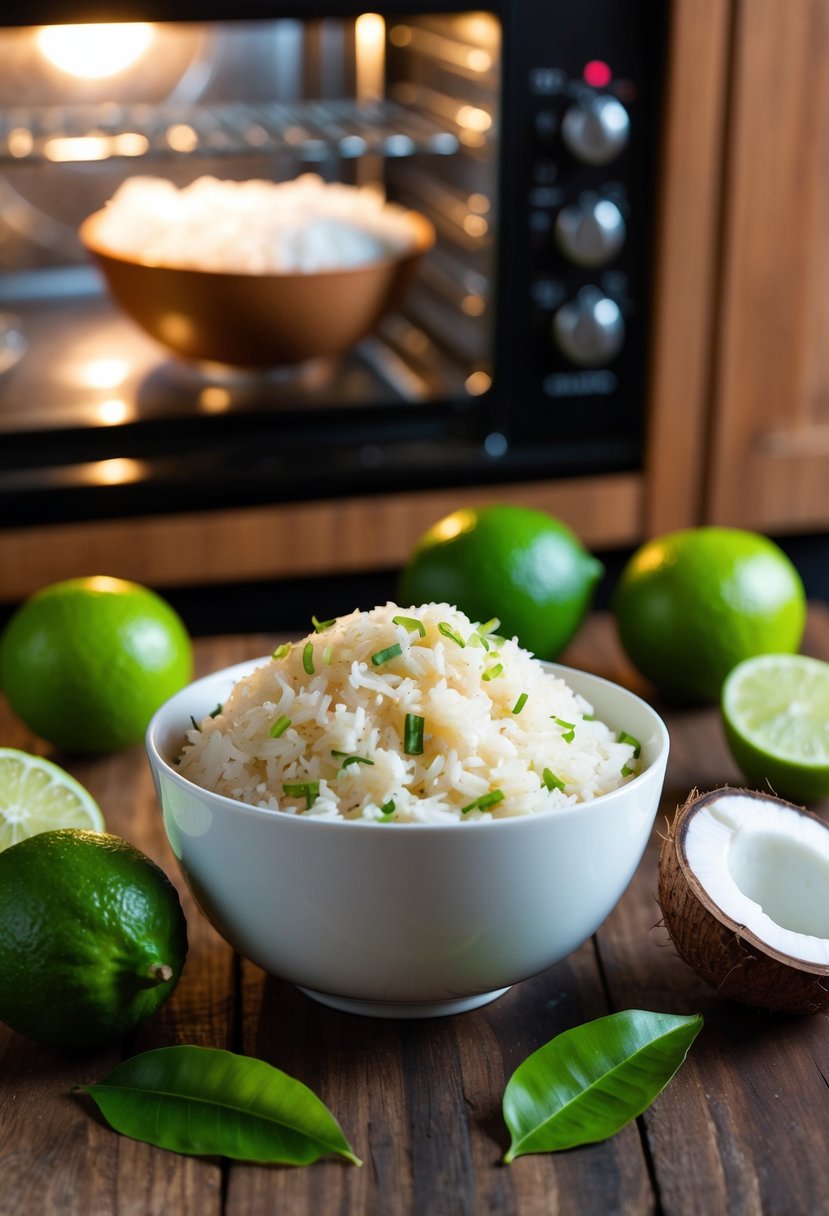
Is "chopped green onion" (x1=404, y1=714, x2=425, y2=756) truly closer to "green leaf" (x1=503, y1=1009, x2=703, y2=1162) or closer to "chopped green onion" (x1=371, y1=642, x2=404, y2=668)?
"chopped green onion" (x1=371, y1=642, x2=404, y2=668)

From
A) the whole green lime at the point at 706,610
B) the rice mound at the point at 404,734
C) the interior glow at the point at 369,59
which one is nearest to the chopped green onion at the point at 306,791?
the rice mound at the point at 404,734

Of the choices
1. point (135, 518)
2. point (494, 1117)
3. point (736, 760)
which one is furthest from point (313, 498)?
point (494, 1117)

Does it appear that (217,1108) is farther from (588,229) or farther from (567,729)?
(588,229)

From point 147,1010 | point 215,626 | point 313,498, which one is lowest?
point 215,626

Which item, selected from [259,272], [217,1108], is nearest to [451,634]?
[217,1108]

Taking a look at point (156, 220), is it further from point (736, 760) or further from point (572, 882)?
point (572, 882)

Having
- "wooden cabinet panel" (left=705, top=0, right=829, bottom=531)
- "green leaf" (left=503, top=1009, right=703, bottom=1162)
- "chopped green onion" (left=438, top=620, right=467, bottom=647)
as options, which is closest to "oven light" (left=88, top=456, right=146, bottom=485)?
"wooden cabinet panel" (left=705, top=0, right=829, bottom=531)

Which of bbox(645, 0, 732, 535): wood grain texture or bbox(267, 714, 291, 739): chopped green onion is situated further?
bbox(645, 0, 732, 535): wood grain texture

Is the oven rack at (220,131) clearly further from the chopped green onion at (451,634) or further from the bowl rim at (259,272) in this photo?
the chopped green onion at (451,634)
